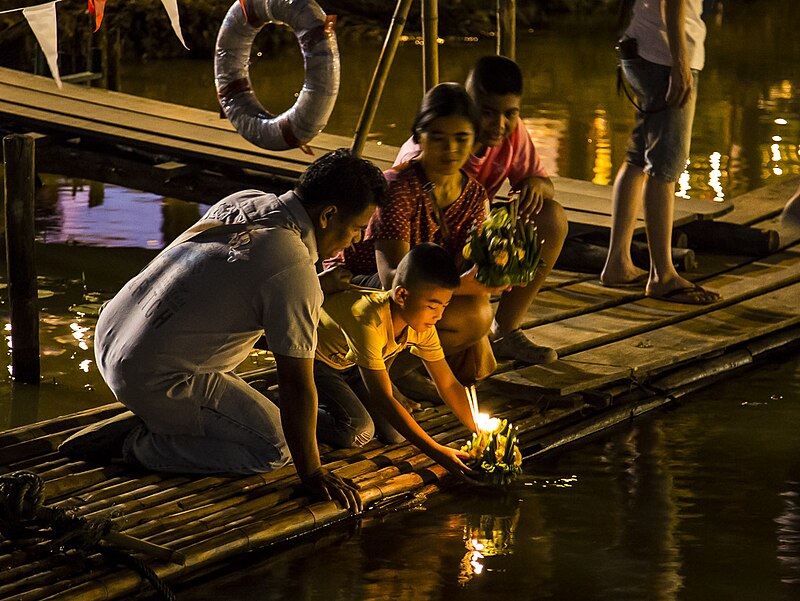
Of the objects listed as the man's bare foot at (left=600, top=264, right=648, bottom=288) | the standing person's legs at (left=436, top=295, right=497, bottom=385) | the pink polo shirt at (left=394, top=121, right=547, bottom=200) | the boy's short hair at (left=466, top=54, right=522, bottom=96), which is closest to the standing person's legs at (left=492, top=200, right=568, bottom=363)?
the pink polo shirt at (left=394, top=121, right=547, bottom=200)

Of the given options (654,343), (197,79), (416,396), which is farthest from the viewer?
(197,79)

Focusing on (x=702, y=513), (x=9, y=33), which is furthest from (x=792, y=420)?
(x=9, y=33)

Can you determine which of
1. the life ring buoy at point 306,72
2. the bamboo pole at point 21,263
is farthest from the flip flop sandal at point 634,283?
the bamboo pole at point 21,263

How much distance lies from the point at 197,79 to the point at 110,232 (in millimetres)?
5831

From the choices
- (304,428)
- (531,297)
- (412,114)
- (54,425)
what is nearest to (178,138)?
(531,297)

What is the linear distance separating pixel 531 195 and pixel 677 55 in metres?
1.08

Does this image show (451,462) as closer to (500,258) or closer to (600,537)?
(600,537)

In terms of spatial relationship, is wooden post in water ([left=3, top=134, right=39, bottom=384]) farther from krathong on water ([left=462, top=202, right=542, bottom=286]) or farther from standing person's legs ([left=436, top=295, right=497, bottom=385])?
krathong on water ([left=462, top=202, right=542, bottom=286])

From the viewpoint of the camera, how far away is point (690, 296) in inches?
252

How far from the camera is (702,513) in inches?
181

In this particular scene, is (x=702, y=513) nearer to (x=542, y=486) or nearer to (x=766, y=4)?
(x=542, y=486)

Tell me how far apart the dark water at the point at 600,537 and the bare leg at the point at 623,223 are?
1320 millimetres

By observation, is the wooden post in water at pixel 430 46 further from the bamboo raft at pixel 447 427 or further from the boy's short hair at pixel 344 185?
the boy's short hair at pixel 344 185

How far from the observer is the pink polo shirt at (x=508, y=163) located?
215 inches
